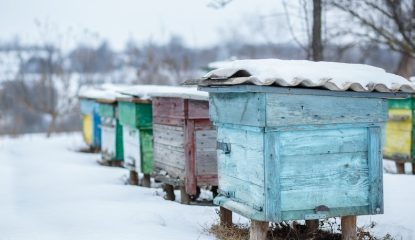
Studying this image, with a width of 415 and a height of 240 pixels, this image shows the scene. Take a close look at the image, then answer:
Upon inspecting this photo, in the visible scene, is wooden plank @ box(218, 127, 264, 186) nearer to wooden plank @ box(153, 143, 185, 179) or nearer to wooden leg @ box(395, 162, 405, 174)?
wooden plank @ box(153, 143, 185, 179)

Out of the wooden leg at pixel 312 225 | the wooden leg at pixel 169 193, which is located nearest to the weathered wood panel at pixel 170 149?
the wooden leg at pixel 169 193

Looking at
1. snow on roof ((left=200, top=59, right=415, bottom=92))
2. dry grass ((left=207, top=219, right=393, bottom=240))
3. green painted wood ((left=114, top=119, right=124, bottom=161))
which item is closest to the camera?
snow on roof ((left=200, top=59, right=415, bottom=92))

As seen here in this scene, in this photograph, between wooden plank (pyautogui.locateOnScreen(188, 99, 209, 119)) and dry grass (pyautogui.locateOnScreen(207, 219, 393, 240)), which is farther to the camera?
wooden plank (pyautogui.locateOnScreen(188, 99, 209, 119))

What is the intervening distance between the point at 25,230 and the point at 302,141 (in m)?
2.82

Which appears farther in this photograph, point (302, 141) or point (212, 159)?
point (212, 159)

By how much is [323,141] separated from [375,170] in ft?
1.86

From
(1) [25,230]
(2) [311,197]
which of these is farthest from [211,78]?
(1) [25,230]

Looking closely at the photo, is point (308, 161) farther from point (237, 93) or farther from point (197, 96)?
point (197, 96)

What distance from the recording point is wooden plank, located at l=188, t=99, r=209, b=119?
22.5ft

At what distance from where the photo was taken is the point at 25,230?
534 cm

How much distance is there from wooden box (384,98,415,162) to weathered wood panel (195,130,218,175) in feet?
12.6

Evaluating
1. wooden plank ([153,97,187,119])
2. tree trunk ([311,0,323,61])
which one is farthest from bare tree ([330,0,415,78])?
wooden plank ([153,97,187,119])

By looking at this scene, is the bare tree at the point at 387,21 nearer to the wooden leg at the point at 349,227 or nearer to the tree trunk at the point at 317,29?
the tree trunk at the point at 317,29

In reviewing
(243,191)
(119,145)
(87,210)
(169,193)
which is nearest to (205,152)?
(169,193)
